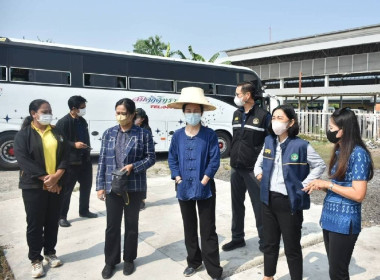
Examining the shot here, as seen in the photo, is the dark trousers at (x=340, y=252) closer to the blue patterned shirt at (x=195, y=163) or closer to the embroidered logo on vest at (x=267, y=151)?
the embroidered logo on vest at (x=267, y=151)

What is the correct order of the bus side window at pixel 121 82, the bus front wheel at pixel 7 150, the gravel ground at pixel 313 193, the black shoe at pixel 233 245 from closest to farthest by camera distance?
the black shoe at pixel 233 245, the gravel ground at pixel 313 193, the bus front wheel at pixel 7 150, the bus side window at pixel 121 82

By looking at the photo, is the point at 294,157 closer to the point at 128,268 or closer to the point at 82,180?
the point at 128,268

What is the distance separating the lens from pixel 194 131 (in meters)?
3.20

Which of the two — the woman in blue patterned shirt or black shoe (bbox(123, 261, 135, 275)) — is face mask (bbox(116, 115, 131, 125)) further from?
the woman in blue patterned shirt

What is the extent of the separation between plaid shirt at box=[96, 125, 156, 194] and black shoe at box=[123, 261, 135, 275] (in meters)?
0.76

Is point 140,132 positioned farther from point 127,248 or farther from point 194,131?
point 127,248

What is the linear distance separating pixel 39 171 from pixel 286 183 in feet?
7.45

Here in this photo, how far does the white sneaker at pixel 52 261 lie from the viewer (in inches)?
137

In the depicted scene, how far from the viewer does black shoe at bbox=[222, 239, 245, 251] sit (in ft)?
12.6

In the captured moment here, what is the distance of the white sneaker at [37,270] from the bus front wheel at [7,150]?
21.4 feet

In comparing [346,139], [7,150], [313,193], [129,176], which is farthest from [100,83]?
[346,139]

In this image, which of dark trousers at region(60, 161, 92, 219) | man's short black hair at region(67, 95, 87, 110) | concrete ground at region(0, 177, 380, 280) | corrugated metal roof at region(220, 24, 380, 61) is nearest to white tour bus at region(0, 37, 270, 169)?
concrete ground at region(0, 177, 380, 280)

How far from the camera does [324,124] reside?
15867 mm

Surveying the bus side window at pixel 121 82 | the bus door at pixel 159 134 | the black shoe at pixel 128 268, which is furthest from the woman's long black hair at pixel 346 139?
the bus door at pixel 159 134
